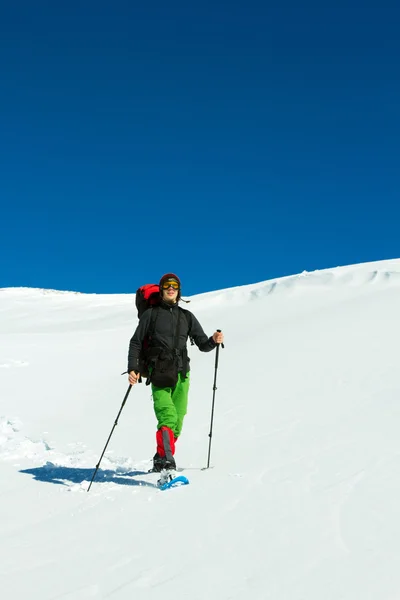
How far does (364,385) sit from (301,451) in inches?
137

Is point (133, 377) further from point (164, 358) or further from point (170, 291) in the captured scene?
point (170, 291)

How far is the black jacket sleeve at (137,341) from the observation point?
5.80 metres

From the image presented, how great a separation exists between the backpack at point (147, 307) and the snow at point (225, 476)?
1.20m

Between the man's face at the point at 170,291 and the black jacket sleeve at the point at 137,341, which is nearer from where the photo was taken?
the black jacket sleeve at the point at 137,341

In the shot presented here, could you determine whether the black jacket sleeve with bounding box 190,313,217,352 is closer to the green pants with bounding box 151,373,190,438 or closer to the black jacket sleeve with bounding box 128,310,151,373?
the green pants with bounding box 151,373,190,438

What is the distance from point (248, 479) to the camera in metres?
4.96

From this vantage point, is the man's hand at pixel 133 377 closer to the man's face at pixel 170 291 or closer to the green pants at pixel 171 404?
the green pants at pixel 171 404

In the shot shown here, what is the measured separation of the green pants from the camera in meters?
5.77

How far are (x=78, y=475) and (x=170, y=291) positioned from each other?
2.39 m

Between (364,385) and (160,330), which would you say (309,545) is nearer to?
(160,330)

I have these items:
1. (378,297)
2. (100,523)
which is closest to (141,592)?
(100,523)

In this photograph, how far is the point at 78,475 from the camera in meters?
6.38

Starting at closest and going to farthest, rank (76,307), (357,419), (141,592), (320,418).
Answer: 1. (141,592)
2. (357,419)
3. (320,418)
4. (76,307)

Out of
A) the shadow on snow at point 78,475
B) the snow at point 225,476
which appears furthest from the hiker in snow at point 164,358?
the snow at point 225,476
